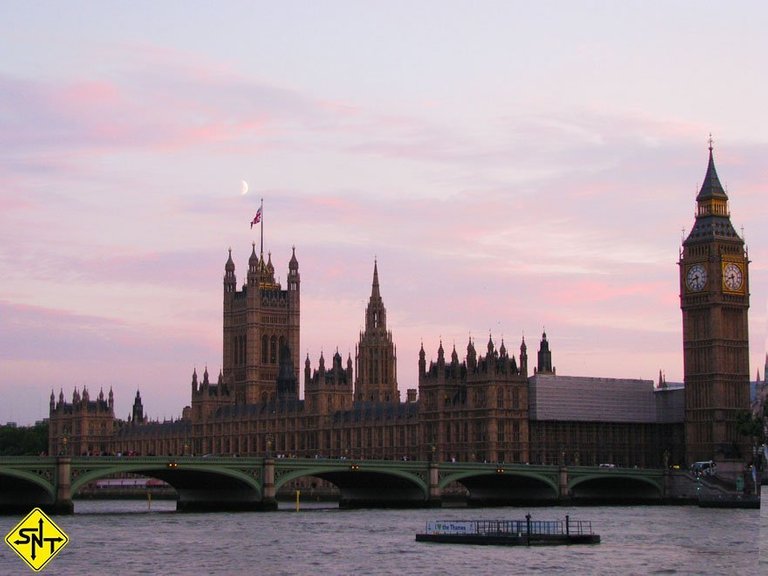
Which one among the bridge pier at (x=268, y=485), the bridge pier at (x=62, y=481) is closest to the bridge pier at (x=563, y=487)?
the bridge pier at (x=268, y=485)

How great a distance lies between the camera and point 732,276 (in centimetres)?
14712

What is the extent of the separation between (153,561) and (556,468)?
6250 centimetres

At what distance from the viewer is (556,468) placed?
394 feet

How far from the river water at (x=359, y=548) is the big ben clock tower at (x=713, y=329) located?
155ft

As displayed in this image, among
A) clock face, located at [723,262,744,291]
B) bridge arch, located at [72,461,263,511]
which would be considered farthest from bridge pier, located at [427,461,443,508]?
clock face, located at [723,262,744,291]

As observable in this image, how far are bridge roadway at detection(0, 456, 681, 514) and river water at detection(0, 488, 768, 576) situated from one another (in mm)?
3211

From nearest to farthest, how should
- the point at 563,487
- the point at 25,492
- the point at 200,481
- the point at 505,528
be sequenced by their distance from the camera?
the point at 505,528 → the point at 25,492 → the point at 200,481 → the point at 563,487

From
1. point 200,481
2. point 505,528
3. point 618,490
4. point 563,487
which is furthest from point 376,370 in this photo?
point 505,528

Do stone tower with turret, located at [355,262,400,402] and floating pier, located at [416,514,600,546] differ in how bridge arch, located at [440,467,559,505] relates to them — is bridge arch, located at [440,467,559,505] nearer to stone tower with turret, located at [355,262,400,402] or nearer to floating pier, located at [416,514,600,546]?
floating pier, located at [416,514,600,546]

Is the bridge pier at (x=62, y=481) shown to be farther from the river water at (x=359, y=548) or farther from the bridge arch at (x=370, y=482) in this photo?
the bridge arch at (x=370, y=482)

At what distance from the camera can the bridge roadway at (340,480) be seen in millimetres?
94500

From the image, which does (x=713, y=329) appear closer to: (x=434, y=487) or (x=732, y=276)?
(x=732, y=276)

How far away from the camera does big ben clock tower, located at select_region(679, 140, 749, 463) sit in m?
145

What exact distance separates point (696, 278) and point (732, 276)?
3.54m
